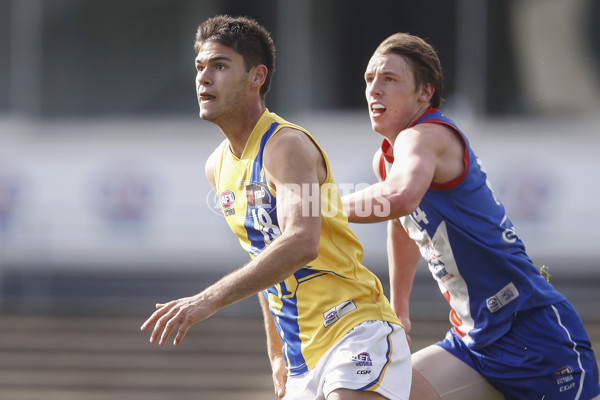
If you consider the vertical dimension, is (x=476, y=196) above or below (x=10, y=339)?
above

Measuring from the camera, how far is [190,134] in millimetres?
11453

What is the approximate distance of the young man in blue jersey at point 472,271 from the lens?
11.4ft

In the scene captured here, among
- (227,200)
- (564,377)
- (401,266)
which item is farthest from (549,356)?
(227,200)

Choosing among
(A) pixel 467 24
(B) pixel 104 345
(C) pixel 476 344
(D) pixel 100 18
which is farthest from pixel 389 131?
(D) pixel 100 18

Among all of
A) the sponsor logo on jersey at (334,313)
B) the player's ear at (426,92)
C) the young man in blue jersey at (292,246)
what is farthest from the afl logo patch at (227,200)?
the player's ear at (426,92)

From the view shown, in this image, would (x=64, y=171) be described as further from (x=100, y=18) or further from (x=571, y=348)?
(x=571, y=348)

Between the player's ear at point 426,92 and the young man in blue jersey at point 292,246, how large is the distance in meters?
0.57

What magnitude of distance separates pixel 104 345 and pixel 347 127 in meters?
4.06

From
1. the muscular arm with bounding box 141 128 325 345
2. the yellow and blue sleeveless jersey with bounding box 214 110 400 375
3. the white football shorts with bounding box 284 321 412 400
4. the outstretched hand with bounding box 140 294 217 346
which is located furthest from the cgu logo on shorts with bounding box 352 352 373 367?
the outstretched hand with bounding box 140 294 217 346

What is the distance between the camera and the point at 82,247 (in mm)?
11102

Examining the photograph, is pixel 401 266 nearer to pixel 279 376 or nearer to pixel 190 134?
pixel 279 376

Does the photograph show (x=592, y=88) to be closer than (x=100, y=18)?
Yes

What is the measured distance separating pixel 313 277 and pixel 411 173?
1.67 feet

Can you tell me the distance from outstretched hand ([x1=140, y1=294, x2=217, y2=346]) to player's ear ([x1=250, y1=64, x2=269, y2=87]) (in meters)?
0.95
